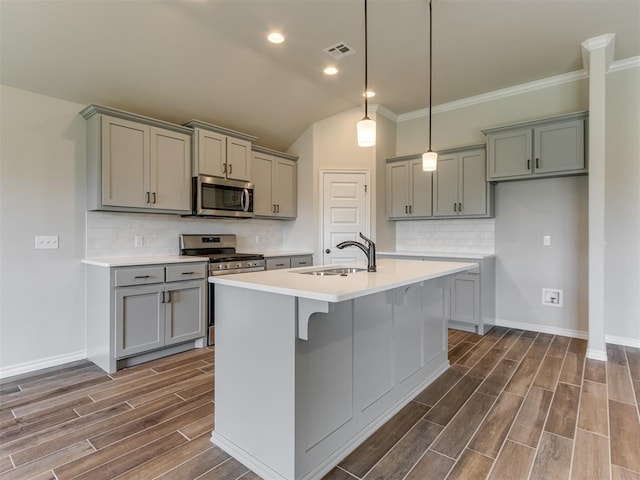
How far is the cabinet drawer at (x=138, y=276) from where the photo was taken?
295 centimetres

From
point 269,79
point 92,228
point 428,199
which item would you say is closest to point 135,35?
point 269,79

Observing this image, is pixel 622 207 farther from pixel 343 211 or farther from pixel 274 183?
pixel 274 183

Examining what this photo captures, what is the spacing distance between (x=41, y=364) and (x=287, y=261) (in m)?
2.56

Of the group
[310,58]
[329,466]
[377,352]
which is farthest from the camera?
[310,58]

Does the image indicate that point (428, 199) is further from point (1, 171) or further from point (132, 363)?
point (1, 171)

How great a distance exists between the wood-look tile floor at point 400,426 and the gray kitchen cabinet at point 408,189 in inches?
87.9

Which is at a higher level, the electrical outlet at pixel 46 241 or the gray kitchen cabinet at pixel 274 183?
the gray kitchen cabinet at pixel 274 183

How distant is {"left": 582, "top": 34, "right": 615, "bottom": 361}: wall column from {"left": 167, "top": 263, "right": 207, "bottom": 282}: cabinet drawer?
374 centimetres

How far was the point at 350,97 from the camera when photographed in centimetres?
447

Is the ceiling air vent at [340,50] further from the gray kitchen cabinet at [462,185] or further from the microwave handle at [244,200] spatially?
the gray kitchen cabinet at [462,185]

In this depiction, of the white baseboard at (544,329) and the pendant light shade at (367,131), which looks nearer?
the pendant light shade at (367,131)

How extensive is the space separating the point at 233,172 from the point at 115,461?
295 centimetres

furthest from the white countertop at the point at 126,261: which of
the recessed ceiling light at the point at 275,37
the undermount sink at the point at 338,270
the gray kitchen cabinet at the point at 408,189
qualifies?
the gray kitchen cabinet at the point at 408,189

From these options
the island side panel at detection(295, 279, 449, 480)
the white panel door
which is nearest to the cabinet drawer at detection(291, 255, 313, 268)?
the white panel door
